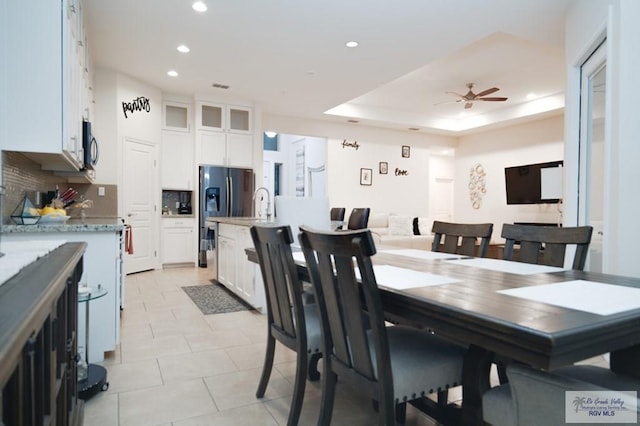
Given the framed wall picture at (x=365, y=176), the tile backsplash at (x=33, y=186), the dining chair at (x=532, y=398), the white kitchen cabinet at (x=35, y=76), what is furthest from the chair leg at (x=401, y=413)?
the framed wall picture at (x=365, y=176)

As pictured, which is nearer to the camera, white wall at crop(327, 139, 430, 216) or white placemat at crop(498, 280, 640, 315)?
white placemat at crop(498, 280, 640, 315)

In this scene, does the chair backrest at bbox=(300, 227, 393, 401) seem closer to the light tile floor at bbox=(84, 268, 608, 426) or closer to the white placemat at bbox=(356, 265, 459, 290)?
the white placemat at bbox=(356, 265, 459, 290)

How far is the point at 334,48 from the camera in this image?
14.9ft

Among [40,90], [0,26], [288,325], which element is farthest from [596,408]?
[0,26]

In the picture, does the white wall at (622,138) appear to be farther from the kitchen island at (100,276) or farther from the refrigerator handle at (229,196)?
the refrigerator handle at (229,196)

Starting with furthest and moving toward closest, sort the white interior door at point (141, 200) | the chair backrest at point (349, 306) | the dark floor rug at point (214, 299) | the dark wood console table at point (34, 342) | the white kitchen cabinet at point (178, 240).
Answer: the white kitchen cabinet at point (178, 240)
the white interior door at point (141, 200)
the dark floor rug at point (214, 299)
the chair backrest at point (349, 306)
the dark wood console table at point (34, 342)

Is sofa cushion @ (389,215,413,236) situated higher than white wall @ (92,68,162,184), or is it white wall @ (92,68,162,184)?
white wall @ (92,68,162,184)

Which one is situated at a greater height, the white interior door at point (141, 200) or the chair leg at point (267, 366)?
the white interior door at point (141, 200)

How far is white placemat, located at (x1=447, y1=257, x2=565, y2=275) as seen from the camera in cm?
174

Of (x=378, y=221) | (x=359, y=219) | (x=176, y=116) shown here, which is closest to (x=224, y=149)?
(x=176, y=116)

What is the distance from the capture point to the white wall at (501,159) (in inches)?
290

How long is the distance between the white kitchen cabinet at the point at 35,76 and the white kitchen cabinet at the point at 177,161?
13.1 ft

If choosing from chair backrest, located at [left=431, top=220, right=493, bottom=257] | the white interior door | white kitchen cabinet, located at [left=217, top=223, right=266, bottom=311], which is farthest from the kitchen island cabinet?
chair backrest, located at [left=431, top=220, right=493, bottom=257]

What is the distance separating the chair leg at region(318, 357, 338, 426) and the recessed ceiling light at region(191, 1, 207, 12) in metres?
3.39
